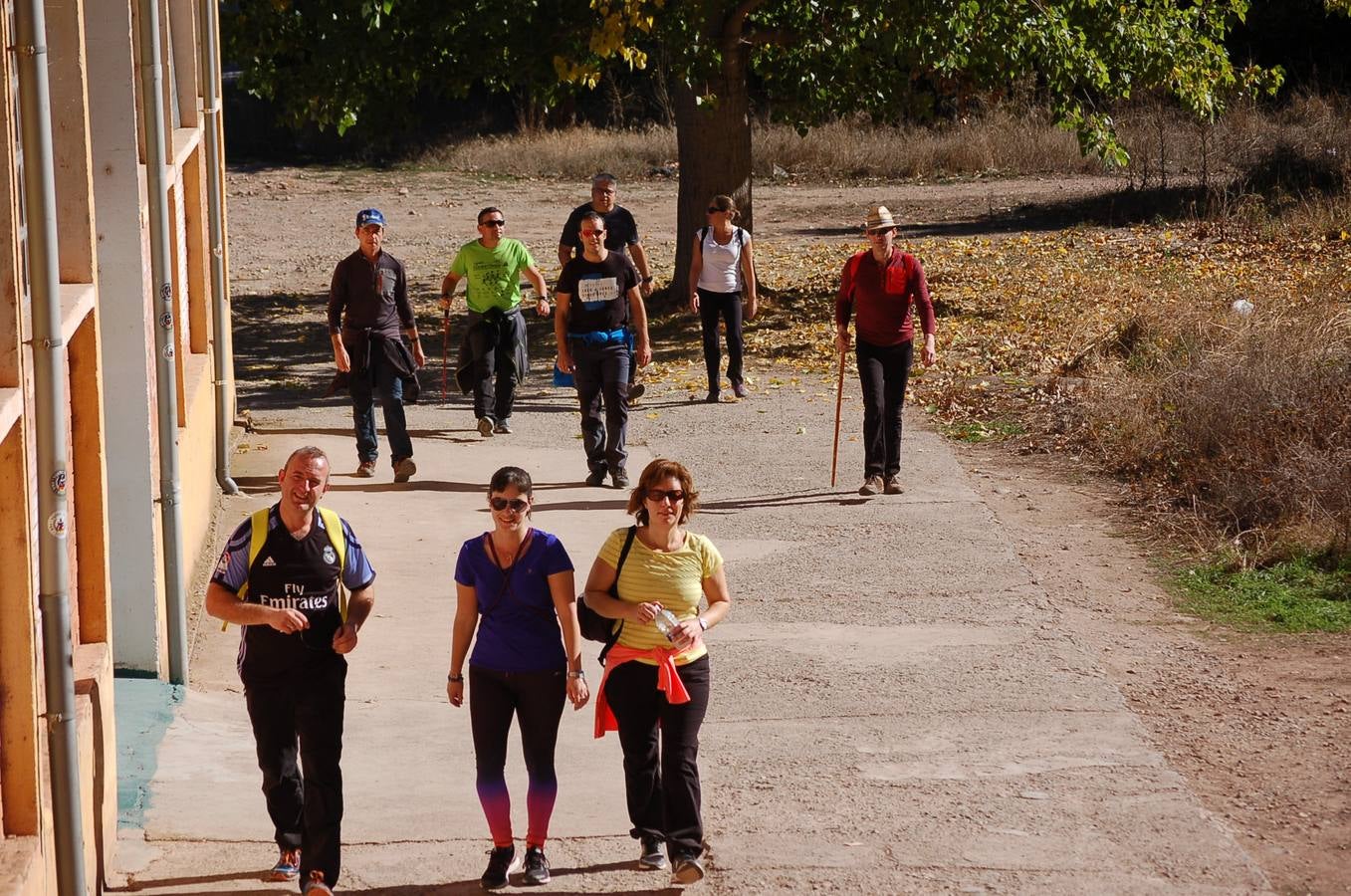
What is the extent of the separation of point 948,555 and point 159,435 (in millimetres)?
4808

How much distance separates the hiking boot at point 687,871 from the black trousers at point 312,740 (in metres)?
1.19

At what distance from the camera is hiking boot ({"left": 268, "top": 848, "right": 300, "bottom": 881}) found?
631 cm

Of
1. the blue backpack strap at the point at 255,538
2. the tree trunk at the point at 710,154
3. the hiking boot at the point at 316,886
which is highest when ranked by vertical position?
the tree trunk at the point at 710,154

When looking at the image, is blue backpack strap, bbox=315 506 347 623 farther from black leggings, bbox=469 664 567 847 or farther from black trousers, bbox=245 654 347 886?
black leggings, bbox=469 664 567 847

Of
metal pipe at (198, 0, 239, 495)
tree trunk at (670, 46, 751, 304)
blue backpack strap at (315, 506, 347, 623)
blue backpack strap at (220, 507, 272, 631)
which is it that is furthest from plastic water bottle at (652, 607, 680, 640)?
tree trunk at (670, 46, 751, 304)

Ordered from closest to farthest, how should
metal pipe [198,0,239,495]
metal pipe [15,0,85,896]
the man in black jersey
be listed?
metal pipe [15,0,85,896] → the man in black jersey → metal pipe [198,0,239,495]

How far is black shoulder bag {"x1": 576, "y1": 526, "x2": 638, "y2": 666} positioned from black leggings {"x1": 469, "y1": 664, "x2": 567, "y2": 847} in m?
0.19

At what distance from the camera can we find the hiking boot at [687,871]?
245 inches

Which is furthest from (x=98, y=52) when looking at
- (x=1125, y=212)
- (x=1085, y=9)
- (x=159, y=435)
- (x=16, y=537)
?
(x=1125, y=212)

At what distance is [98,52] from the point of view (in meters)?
8.44

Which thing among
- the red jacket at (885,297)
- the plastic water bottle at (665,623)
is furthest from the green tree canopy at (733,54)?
the plastic water bottle at (665,623)

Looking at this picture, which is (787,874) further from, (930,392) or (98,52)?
(930,392)

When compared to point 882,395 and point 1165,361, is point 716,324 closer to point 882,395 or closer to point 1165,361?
point 882,395

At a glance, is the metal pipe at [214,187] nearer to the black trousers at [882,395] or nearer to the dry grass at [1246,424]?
the black trousers at [882,395]
